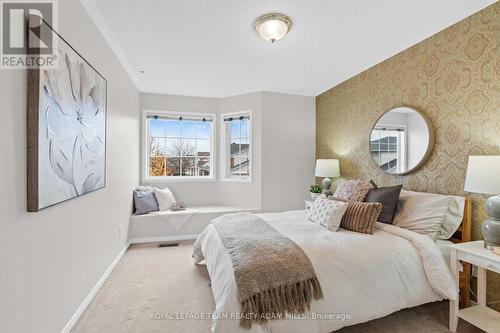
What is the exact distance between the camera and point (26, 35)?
132 cm

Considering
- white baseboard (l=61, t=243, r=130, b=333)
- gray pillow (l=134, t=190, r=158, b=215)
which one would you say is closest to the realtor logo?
white baseboard (l=61, t=243, r=130, b=333)

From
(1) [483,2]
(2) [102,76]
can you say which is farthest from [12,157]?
(1) [483,2]

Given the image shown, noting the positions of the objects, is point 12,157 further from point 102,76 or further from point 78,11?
point 102,76

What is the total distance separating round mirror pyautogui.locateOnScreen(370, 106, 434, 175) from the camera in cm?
254

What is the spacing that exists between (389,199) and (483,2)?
178 centimetres

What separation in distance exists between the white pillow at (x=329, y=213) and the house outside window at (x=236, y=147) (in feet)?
6.57

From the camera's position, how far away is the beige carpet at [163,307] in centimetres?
186

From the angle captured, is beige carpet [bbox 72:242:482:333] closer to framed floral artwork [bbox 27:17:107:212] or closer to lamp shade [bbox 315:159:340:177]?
framed floral artwork [bbox 27:17:107:212]

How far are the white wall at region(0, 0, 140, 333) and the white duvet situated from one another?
39.6 inches

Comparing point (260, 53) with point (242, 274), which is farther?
point (260, 53)

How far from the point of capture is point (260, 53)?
9.66 ft

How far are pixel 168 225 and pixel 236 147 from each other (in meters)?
1.81

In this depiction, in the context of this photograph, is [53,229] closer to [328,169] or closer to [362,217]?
[362,217]

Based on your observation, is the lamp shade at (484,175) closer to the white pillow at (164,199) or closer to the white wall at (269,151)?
the white wall at (269,151)
